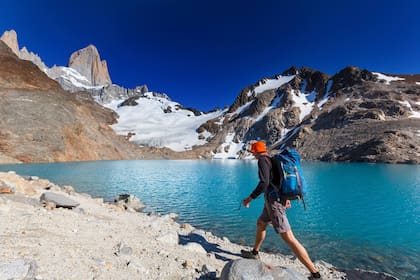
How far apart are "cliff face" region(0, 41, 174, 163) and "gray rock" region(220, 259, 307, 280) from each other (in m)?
61.3

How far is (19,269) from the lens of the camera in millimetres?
3973

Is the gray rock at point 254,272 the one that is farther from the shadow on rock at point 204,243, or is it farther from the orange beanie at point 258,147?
the shadow on rock at point 204,243

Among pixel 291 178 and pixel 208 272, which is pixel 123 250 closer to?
pixel 208 272

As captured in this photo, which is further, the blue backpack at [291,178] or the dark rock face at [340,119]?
the dark rock face at [340,119]

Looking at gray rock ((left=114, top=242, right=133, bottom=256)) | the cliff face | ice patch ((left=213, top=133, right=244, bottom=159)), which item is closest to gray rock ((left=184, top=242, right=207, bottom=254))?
gray rock ((left=114, top=242, right=133, bottom=256))

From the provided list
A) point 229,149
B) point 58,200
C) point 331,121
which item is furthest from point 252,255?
point 229,149

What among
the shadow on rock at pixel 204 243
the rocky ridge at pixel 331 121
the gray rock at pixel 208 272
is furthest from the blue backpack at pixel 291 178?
the rocky ridge at pixel 331 121

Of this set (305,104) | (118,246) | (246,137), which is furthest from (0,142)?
(305,104)

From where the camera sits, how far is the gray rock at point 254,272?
437 centimetres

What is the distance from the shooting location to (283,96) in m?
167

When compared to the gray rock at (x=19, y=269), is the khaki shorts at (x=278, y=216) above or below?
above

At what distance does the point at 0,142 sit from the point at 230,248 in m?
62.2

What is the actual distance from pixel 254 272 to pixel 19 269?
368 centimetres

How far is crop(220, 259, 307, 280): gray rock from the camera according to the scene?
4.37m
